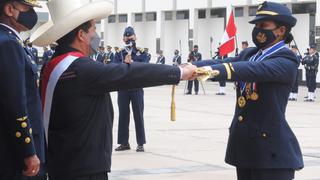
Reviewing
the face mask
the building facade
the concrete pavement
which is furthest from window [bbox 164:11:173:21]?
the face mask

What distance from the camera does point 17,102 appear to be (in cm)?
459

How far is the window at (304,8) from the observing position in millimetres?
38031

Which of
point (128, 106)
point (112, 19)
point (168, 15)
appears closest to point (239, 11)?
point (168, 15)

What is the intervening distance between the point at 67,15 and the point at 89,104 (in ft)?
2.04

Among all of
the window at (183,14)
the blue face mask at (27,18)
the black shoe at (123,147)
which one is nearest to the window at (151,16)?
the window at (183,14)

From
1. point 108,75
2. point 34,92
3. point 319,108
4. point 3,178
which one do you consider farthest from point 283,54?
point 319,108

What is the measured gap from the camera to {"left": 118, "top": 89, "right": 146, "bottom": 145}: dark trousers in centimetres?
1186

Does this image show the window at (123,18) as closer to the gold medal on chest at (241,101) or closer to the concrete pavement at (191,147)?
the concrete pavement at (191,147)

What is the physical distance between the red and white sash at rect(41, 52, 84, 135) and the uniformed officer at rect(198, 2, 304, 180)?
3.69 feet

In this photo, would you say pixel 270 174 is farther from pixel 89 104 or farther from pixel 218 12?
pixel 218 12

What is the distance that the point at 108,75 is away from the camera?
14.9ft

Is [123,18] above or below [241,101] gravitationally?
above

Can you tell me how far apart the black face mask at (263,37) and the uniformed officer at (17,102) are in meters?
1.69

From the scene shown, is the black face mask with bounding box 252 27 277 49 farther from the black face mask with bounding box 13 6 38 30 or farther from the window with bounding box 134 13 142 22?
the window with bounding box 134 13 142 22
